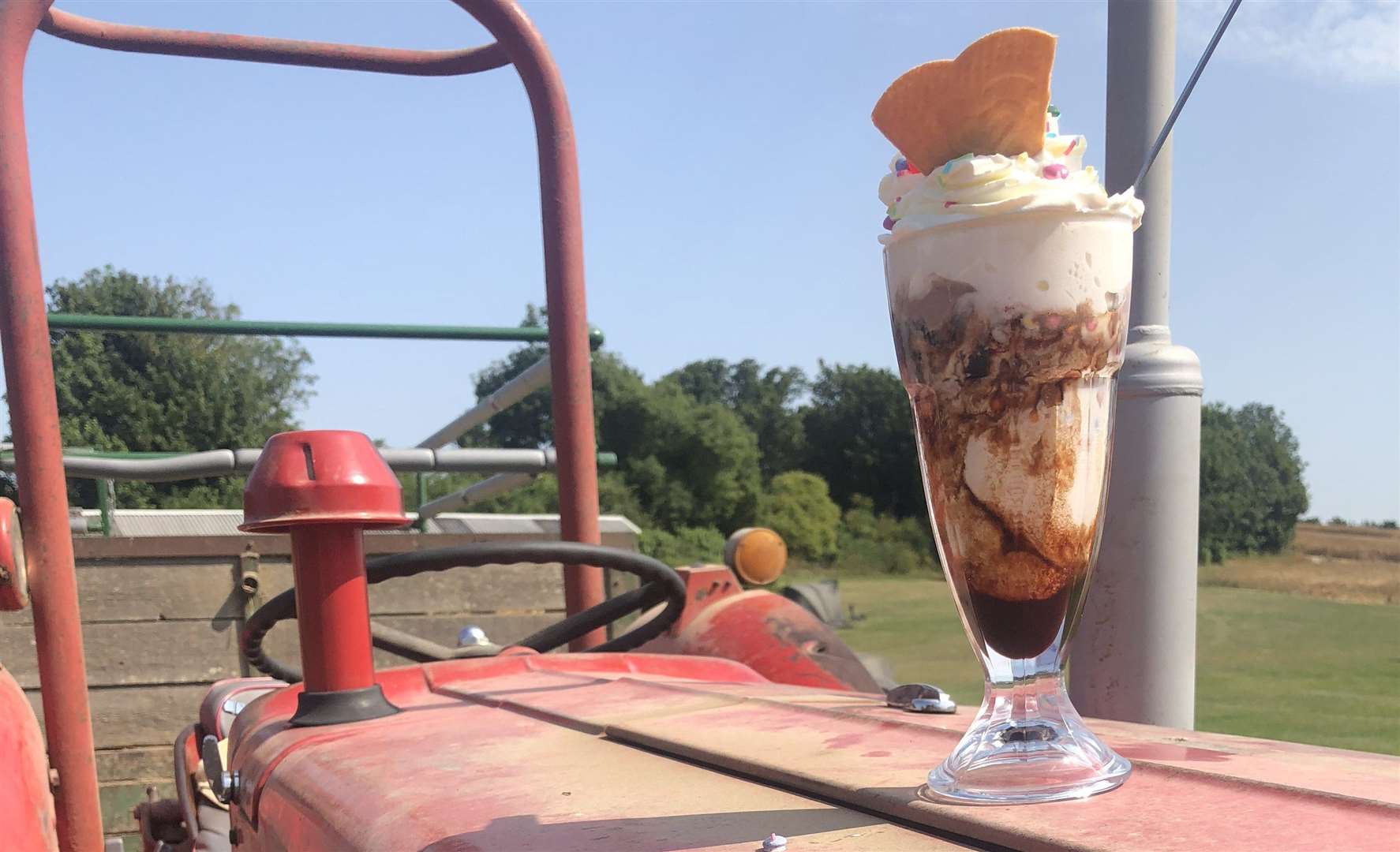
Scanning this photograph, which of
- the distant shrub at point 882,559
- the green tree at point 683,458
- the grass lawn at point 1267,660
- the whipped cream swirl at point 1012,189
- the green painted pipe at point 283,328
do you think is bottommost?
the distant shrub at point 882,559

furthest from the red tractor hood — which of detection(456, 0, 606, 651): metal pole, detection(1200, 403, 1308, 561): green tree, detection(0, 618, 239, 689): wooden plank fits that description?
detection(1200, 403, 1308, 561): green tree

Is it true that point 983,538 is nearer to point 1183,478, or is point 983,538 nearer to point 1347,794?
point 1347,794

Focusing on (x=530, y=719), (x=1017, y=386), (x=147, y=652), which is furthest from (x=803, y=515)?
(x=1017, y=386)

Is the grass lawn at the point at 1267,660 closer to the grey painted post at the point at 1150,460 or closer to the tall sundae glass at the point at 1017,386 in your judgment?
the grey painted post at the point at 1150,460

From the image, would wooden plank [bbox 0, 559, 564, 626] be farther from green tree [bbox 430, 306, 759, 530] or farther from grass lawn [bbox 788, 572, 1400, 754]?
green tree [bbox 430, 306, 759, 530]

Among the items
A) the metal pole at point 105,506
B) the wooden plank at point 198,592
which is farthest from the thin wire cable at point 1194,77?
the metal pole at point 105,506

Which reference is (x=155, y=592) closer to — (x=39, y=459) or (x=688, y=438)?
(x=39, y=459)
